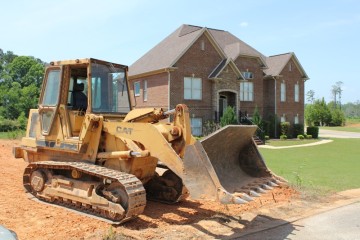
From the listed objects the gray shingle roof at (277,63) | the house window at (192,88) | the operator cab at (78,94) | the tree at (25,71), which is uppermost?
the tree at (25,71)

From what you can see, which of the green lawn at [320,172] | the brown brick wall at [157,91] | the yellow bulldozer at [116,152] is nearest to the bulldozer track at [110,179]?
the yellow bulldozer at [116,152]

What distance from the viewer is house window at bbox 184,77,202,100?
28562 millimetres

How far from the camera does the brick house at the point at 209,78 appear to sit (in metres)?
28.1

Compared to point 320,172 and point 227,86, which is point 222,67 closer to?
point 227,86

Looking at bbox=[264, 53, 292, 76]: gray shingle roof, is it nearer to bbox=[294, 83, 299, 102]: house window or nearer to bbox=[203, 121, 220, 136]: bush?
bbox=[294, 83, 299, 102]: house window

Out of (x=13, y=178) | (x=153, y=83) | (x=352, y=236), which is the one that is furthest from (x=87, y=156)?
(x=153, y=83)

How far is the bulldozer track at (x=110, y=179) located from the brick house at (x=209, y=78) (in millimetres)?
19558

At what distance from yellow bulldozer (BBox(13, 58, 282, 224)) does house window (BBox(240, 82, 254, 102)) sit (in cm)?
2497

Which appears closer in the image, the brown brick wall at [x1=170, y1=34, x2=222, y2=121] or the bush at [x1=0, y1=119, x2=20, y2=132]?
the brown brick wall at [x1=170, y1=34, x2=222, y2=121]

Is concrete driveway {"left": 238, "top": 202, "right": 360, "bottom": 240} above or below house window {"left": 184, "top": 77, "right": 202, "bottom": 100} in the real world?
below

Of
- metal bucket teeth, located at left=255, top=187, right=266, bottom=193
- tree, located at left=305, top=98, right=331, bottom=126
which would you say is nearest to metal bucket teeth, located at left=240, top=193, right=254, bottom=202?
metal bucket teeth, located at left=255, top=187, right=266, bottom=193

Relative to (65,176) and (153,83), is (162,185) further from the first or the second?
(153,83)

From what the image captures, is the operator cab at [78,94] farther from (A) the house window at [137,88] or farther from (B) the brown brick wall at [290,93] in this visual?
(B) the brown brick wall at [290,93]

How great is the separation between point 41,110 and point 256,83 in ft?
90.4
